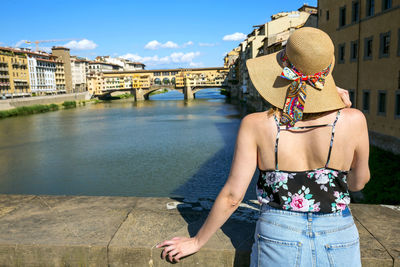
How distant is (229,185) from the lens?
1346mm

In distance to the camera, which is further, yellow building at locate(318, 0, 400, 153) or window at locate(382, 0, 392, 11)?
window at locate(382, 0, 392, 11)

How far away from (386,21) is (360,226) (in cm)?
1477

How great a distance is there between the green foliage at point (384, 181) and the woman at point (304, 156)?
351 inches

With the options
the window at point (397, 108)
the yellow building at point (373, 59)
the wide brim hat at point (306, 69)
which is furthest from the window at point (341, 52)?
the wide brim hat at point (306, 69)

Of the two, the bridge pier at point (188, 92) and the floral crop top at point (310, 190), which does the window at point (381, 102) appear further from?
the bridge pier at point (188, 92)

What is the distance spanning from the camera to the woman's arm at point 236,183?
4.17 ft

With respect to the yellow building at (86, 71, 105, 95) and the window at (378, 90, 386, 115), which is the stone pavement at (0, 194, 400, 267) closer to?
the window at (378, 90, 386, 115)

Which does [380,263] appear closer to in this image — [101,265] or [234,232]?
[234,232]

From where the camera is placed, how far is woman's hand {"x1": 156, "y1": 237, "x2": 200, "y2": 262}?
151cm

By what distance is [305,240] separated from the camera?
123cm

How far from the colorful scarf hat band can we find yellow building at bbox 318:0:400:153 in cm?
1395

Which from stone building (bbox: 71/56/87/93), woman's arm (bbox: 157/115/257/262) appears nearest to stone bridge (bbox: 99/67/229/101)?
stone building (bbox: 71/56/87/93)

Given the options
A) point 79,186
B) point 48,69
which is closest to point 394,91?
point 79,186

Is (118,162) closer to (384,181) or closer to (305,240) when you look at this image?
(384,181)
